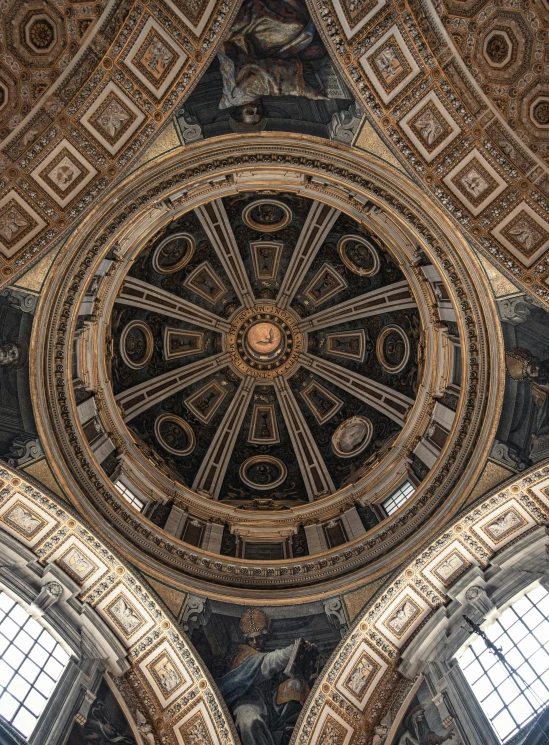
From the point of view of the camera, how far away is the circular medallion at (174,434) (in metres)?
26.6

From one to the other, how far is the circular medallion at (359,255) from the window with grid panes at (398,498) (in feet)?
27.6

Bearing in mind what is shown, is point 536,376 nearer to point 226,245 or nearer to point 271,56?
point 271,56

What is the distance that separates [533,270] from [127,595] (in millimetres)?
12904

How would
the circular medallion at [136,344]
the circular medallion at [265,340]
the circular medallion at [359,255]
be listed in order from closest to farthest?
the circular medallion at [359,255] → the circular medallion at [136,344] → the circular medallion at [265,340]

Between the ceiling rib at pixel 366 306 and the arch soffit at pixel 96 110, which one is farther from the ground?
the arch soffit at pixel 96 110

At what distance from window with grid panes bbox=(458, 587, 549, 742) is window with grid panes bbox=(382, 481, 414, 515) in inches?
197

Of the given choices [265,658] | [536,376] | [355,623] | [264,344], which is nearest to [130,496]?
[265,658]

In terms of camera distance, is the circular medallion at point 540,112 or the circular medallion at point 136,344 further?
the circular medallion at point 136,344

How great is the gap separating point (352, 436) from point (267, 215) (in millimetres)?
8938

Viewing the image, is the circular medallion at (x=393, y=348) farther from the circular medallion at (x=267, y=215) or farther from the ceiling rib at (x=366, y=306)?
the circular medallion at (x=267, y=215)

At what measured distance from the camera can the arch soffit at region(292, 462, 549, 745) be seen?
17406 mm

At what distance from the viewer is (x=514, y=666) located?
16.0 metres

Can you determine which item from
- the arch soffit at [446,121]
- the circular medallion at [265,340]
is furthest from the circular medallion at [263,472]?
the arch soffit at [446,121]

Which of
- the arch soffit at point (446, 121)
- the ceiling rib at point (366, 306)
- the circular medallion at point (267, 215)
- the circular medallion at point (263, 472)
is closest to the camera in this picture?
the arch soffit at point (446, 121)
